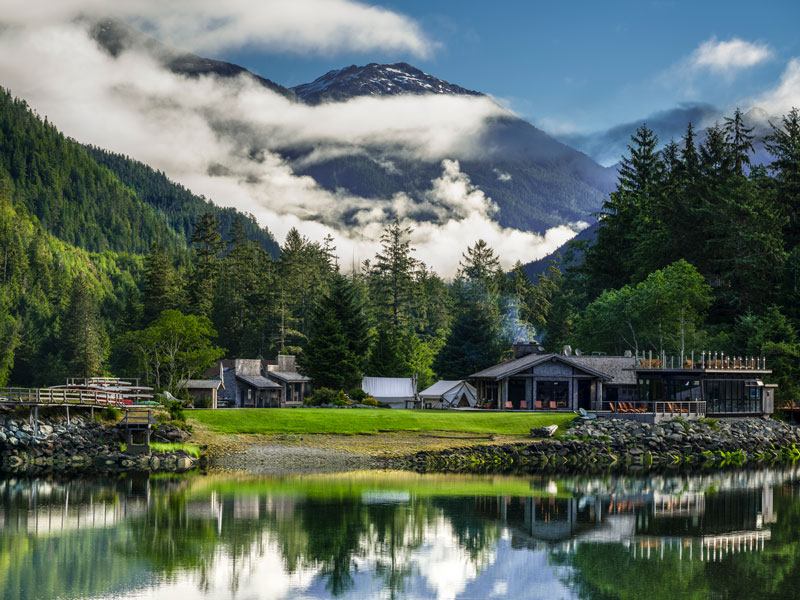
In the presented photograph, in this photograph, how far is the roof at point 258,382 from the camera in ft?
269

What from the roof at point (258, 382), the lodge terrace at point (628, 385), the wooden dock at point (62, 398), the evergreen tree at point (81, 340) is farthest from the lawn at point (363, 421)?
the evergreen tree at point (81, 340)

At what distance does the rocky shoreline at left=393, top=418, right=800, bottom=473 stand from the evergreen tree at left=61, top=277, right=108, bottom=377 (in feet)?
238

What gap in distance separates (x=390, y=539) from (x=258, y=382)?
2173 inches

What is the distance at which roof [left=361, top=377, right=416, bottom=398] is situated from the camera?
83.8 meters

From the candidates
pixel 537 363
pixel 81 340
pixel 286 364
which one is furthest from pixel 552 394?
pixel 81 340

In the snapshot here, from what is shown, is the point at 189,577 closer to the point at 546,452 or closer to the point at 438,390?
the point at 546,452

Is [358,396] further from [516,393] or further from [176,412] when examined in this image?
[176,412]

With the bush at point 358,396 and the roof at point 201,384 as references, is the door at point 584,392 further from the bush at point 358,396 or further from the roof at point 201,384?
the roof at point 201,384

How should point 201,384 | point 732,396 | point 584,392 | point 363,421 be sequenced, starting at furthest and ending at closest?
point 201,384 → point 584,392 → point 732,396 → point 363,421

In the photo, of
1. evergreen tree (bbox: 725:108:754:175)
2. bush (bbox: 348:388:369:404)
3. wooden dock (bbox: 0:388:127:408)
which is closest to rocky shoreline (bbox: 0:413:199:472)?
wooden dock (bbox: 0:388:127:408)

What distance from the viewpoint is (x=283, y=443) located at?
2058 inches

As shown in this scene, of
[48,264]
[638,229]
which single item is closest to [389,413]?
[638,229]

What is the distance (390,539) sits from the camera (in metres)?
29.2

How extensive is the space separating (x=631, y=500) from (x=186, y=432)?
25.3 meters
